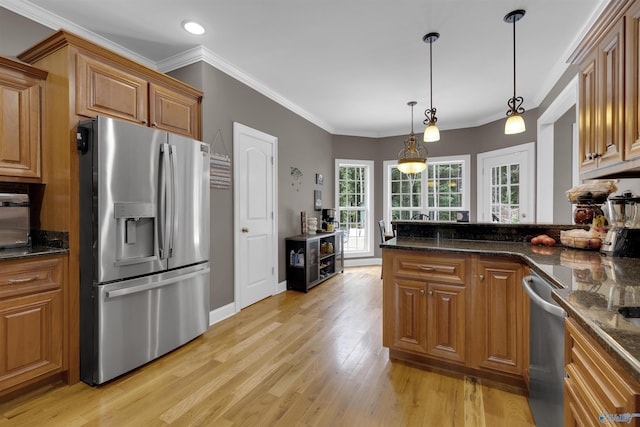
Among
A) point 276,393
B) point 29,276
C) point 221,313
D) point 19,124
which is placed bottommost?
point 276,393

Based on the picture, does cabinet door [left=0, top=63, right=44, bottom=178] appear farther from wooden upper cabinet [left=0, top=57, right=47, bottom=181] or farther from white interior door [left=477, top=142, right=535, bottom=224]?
white interior door [left=477, top=142, right=535, bottom=224]

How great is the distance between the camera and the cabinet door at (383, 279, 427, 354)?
7.18 feet

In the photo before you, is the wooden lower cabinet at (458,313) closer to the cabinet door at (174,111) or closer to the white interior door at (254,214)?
the white interior door at (254,214)

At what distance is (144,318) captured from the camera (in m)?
2.20

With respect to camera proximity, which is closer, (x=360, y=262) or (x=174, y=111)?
(x=174, y=111)

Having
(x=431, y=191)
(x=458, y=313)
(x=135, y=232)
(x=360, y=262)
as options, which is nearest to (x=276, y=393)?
(x=458, y=313)

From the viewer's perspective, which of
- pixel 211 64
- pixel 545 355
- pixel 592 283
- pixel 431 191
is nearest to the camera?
pixel 592 283

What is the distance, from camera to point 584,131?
1.94 m

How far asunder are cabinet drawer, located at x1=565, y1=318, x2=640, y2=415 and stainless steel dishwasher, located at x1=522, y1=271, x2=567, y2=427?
0.15 m

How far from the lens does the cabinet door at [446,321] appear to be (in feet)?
6.79

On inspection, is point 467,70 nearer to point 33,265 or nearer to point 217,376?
point 217,376

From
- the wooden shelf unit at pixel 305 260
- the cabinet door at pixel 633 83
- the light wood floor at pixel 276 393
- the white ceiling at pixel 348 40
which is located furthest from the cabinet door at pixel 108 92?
the cabinet door at pixel 633 83

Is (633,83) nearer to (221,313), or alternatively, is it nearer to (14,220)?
(221,313)

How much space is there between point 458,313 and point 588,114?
1.54 m
